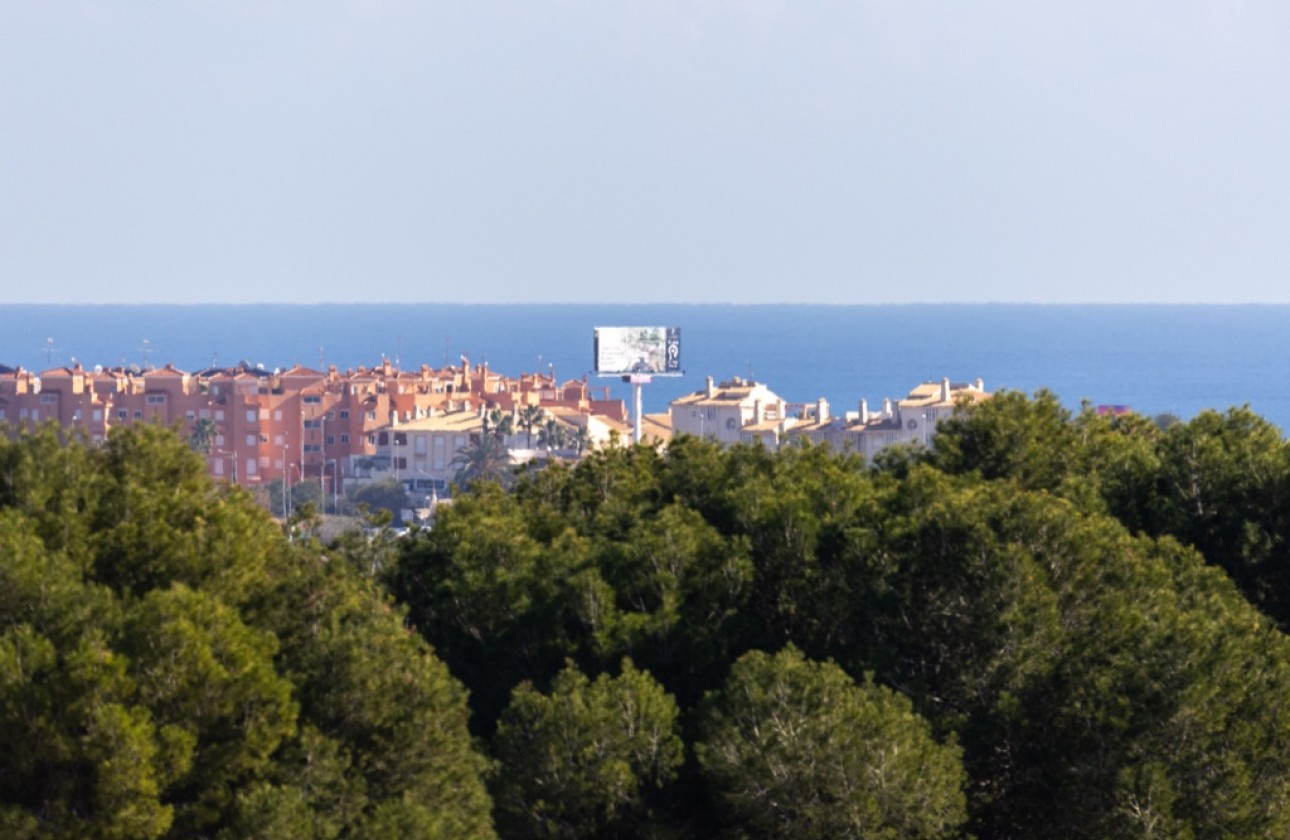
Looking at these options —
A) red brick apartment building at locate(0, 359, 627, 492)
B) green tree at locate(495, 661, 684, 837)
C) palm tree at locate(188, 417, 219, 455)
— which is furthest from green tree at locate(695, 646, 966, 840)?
red brick apartment building at locate(0, 359, 627, 492)

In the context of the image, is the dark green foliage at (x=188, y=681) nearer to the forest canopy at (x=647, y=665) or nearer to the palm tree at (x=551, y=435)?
the forest canopy at (x=647, y=665)

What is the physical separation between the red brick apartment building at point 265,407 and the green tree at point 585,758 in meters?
73.8

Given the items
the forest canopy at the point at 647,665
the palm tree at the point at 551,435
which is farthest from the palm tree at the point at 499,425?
the forest canopy at the point at 647,665

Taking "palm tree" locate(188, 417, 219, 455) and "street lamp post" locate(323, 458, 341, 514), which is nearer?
"palm tree" locate(188, 417, 219, 455)

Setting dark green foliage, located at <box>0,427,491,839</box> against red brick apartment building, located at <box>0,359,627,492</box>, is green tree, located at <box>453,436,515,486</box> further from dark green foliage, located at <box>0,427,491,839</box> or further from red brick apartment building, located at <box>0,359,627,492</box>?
dark green foliage, located at <box>0,427,491,839</box>

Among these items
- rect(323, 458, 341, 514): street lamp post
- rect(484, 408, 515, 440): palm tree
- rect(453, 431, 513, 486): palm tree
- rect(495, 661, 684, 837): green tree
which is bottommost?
rect(323, 458, 341, 514): street lamp post

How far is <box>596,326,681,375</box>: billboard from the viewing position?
79.6 metres

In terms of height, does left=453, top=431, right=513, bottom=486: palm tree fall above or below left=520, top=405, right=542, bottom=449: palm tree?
below

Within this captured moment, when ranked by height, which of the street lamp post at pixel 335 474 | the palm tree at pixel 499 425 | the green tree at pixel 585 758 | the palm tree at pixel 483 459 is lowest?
the street lamp post at pixel 335 474

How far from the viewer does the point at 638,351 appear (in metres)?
80.2

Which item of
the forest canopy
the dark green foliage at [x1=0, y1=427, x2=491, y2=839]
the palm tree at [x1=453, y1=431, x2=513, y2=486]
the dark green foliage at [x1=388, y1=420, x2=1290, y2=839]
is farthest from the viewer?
the palm tree at [x1=453, y1=431, x2=513, y2=486]

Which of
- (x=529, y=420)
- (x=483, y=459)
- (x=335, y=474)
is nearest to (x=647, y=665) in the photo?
(x=483, y=459)

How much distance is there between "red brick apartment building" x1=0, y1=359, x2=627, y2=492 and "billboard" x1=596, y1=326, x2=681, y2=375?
8789 millimetres

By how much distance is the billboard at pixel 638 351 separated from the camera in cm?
7956
